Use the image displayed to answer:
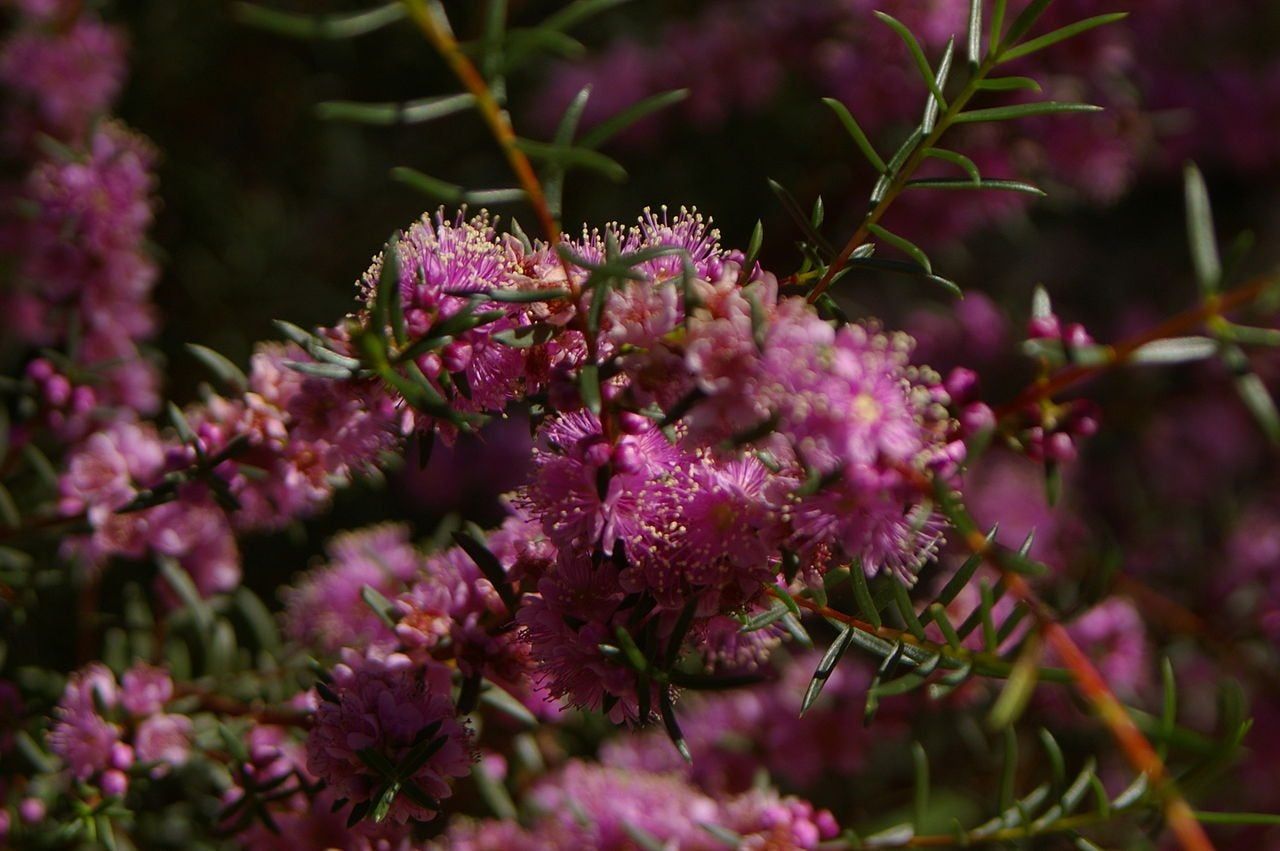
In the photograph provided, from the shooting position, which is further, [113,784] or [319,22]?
[113,784]

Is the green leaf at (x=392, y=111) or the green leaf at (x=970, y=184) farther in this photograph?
the green leaf at (x=970, y=184)

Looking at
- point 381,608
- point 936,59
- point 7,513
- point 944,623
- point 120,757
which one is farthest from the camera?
point 936,59

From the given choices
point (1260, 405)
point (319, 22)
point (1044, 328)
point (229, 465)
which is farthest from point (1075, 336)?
point (229, 465)

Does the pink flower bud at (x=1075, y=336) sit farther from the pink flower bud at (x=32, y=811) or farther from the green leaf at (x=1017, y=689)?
the pink flower bud at (x=32, y=811)

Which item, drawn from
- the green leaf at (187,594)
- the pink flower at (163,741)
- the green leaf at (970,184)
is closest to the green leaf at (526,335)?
the green leaf at (970,184)

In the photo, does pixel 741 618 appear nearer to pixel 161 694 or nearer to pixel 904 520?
pixel 904 520

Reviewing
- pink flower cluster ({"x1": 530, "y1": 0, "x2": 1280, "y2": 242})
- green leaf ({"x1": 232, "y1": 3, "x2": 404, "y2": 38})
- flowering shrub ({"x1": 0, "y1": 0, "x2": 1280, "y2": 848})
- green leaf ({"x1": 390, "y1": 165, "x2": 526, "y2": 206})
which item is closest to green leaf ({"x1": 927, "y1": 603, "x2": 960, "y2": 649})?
flowering shrub ({"x1": 0, "y1": 0, "x2": 1280, "y2": 848})

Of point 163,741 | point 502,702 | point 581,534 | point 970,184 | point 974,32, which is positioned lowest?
point 163,741

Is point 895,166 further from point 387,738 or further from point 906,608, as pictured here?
point 387,738

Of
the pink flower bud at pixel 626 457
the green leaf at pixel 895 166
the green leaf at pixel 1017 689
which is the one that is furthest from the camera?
the green leaf at pixel 895 166
